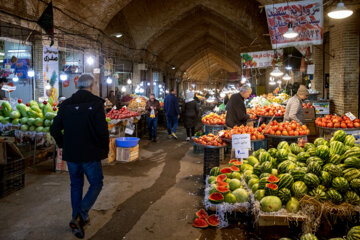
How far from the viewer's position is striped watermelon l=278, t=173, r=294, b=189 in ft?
12.6

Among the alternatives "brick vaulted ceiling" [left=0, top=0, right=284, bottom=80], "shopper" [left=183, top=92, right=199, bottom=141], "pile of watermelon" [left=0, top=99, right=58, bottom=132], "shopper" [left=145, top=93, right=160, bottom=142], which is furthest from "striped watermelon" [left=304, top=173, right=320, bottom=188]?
"brick vaulted ceiling" [left=0, top=0, right=284, bottom=80]

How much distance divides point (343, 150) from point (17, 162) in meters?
5.61

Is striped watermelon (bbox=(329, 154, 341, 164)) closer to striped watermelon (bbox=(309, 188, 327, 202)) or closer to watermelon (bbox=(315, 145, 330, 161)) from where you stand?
watermelon (bbox=(315, 145, 330, 161))

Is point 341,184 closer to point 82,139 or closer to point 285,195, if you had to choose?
point 285,195

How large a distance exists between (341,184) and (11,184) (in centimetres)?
553

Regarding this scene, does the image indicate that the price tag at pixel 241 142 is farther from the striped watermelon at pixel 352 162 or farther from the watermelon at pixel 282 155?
the striped watermelon at pixel 352 162

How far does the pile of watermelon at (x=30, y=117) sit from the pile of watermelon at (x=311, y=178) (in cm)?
522

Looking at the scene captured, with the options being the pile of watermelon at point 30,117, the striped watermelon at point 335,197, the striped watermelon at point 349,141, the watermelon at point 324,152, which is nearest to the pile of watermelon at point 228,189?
the striped watermelon at point 335,197

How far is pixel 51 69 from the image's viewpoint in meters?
11.9

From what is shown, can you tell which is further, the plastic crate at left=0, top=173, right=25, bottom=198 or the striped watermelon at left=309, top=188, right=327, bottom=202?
the plastic crate at left=0, top=173, right=25, bottom=198

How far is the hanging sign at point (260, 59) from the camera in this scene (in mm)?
15156

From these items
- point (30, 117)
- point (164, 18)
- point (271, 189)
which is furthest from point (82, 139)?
point (164, 18)

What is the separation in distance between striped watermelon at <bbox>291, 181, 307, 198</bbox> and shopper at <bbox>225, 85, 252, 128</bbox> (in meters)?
3.41

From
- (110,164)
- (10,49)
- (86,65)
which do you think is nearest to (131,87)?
(86,65)
